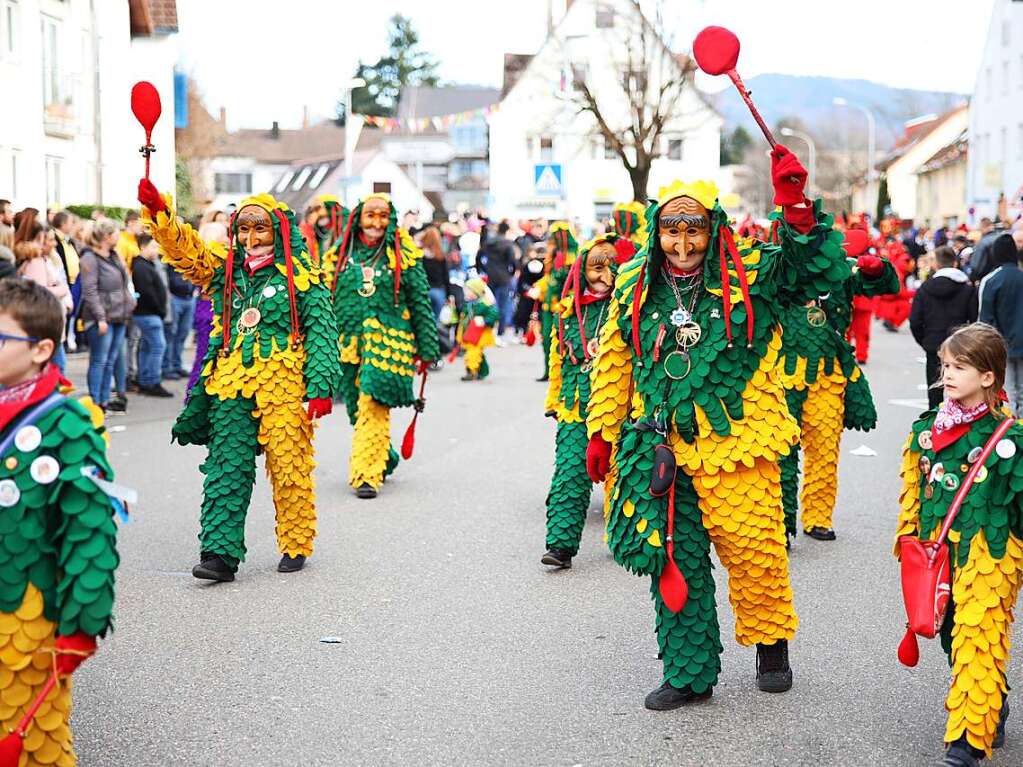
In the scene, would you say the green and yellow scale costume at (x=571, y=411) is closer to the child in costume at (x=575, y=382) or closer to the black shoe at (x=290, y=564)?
the child in costume at (x=575, y=382)

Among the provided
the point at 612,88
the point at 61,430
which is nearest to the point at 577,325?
the point at 61,430

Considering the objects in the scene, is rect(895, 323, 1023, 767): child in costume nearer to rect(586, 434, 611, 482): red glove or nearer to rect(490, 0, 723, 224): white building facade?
rect(586, 434, 611, 482): red glove

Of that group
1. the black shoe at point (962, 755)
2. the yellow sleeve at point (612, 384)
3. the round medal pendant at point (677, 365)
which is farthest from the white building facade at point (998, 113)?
the black shoe at point (962, 755)

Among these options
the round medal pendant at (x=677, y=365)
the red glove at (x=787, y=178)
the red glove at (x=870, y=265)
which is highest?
the red glove at (x=787, y=178)

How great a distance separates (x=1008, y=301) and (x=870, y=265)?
4.01m

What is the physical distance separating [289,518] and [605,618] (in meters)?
1.84

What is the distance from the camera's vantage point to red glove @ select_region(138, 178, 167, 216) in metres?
6.54

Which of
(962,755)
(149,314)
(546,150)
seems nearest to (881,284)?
(962,755)

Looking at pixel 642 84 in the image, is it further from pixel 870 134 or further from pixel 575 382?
pixel 575 382

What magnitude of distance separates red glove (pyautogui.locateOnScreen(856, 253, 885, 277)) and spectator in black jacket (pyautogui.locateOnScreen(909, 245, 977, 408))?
506cm

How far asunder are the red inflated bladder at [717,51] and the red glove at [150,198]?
9.58 feet

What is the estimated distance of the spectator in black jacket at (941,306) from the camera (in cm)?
1155

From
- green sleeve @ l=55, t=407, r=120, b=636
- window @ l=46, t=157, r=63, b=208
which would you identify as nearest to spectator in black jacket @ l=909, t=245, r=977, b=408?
green sleeve @ l=55, t=407, r=120, b=636

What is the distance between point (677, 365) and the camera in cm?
522
